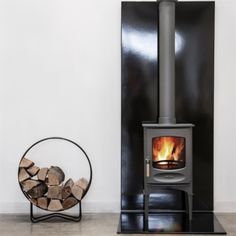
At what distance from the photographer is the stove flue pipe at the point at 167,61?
3.44 metres

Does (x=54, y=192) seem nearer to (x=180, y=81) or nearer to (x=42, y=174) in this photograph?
(x=42, y=174)

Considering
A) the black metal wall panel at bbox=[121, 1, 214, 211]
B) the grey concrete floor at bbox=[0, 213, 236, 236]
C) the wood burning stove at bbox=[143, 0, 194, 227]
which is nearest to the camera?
the grey concrete floor at bbox=[0, 213, 236, 236]

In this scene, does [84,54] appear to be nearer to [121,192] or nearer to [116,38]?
[116,38]

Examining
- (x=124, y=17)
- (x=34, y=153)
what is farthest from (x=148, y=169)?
(x=124, y=17)

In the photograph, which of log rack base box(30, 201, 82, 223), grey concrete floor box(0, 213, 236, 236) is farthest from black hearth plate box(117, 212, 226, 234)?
log rack base box(30, 201, 82, 223)

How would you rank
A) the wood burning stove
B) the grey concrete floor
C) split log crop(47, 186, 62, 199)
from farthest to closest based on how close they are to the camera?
split log crop(47, 186, 62, 199) < the wood burning stove < the grey concrete floor

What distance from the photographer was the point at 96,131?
382 centimetres

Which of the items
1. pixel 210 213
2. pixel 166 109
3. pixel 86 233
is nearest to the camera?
pixel 86 233

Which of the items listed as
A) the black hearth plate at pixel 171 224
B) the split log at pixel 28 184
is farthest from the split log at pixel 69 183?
the black hearth plate at pixel 171 224

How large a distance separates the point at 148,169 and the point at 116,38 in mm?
1241

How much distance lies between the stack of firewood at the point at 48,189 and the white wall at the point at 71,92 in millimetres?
315

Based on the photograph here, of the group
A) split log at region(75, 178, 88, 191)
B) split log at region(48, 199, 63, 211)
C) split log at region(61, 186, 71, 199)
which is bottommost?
split log at region(48, 199, 63, 211)

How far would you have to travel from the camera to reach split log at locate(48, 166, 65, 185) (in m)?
3.51

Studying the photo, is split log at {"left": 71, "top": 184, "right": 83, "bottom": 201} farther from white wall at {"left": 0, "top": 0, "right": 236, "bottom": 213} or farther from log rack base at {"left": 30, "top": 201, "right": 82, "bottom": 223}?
white wall at {"left": 0, "top": 0, "right": 236, "bottom": 213}
